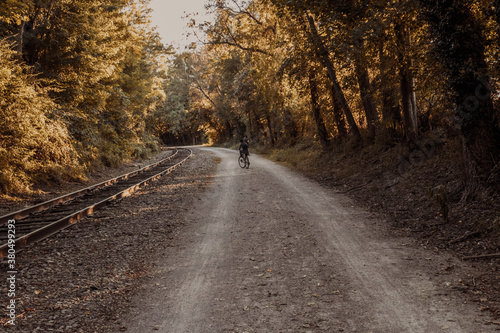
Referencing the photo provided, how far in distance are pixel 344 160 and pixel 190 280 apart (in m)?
13.4

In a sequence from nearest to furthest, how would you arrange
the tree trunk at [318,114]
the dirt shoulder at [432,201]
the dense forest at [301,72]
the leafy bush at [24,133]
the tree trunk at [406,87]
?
the dirt shoulder at [432,201] → the dense forest at [301,72] → the tree trunk at [406,87] → the leafy bush at [24,133] → the tree trunk at [318,114]

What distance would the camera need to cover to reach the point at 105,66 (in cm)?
1633

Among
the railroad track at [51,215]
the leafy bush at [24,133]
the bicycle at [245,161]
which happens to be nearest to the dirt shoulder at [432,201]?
the bicycle at [245,161]

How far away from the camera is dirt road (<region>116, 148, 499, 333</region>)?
13.3 ft

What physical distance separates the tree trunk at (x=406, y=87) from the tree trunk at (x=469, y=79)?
317 cm

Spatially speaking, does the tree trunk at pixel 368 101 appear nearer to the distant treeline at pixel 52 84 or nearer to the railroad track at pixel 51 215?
the railroad track at pixel 51 215

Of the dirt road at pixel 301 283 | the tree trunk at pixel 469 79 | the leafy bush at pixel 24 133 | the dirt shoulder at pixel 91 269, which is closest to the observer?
the dirt road at pixel 301 283

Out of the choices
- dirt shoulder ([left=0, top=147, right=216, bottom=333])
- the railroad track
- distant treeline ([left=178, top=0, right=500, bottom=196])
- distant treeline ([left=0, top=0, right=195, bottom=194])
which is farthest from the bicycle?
dirt shoulder ([left=0, top=147, right=216, bottom=333])

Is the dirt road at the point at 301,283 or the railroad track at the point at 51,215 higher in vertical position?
the railroad track at the point at 51,215

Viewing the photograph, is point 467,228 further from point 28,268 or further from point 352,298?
point 28,268

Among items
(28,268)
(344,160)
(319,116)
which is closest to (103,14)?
(319,116)

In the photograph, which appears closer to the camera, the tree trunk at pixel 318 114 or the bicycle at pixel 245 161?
the tree trunk at pixel 318 114

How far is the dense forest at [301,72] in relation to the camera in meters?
7.04

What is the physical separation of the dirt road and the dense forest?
3252 millimetres
